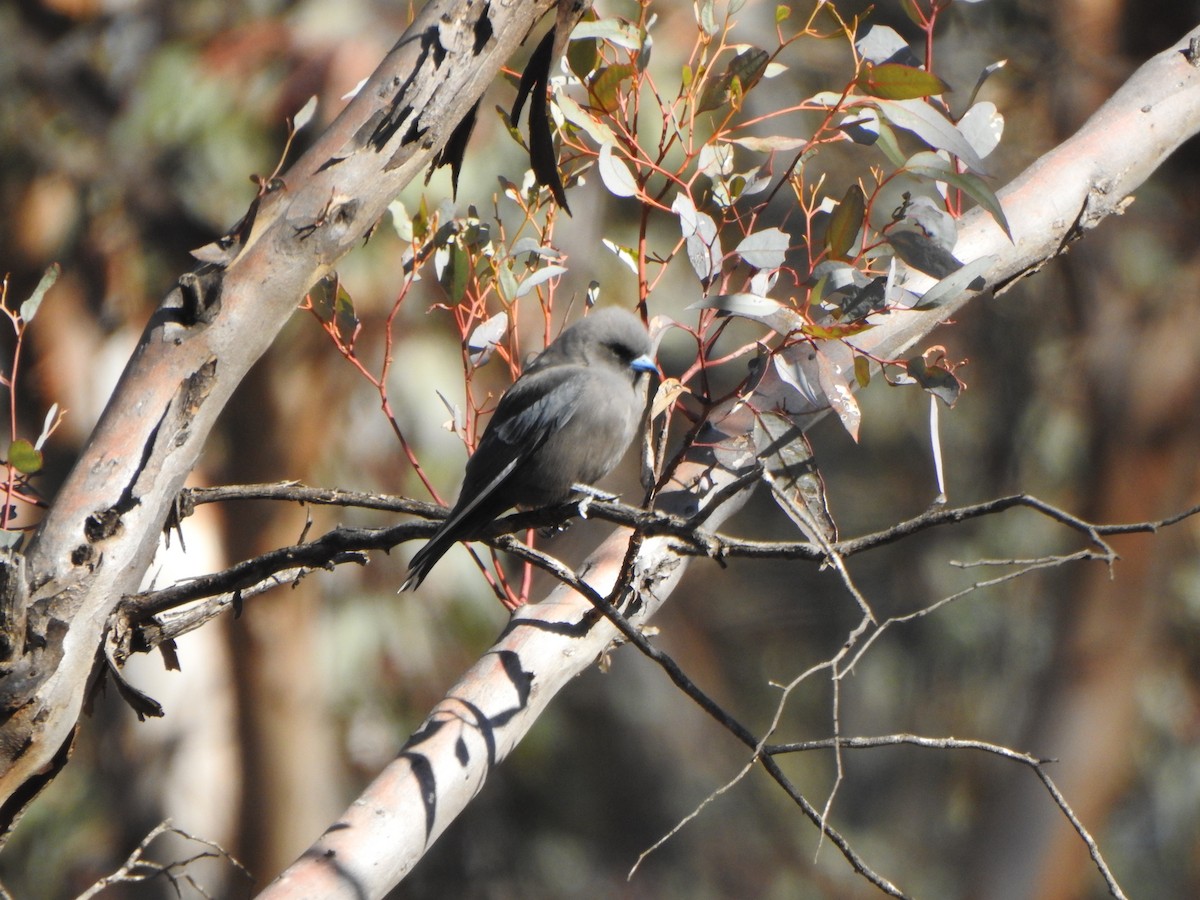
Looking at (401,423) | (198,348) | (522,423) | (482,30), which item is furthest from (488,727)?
(401,423)

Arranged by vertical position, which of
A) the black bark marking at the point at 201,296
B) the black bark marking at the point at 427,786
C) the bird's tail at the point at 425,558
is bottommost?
the black bark marking at the point at 427,786

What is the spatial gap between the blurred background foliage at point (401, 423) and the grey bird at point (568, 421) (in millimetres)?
3064

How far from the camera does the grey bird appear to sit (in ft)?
8.80

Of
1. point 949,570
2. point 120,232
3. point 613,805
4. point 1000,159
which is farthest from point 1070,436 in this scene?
point 120,232

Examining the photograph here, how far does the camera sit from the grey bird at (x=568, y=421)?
8.80 ft

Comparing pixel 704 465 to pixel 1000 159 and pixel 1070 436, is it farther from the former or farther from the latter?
pixel 1070 436

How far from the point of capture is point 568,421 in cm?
268

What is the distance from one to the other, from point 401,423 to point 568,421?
11.4ft

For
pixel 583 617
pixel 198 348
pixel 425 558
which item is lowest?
pixel 583 617

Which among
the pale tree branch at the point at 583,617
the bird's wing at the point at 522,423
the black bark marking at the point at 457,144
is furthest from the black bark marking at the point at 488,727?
the black bark marking at the point at 457,144

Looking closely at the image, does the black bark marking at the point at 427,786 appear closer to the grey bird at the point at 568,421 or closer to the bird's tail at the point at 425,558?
the bird's tail at the point at 425,558

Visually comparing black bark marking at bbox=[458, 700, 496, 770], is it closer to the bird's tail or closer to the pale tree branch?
the pale tree branch

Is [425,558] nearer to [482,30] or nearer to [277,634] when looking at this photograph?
[482,30]

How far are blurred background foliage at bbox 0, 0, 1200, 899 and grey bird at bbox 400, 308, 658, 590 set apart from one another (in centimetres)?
306
